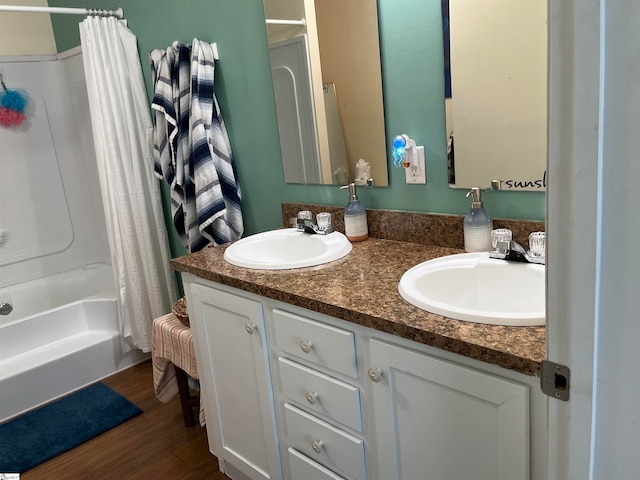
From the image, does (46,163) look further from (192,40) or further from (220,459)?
(220,459)

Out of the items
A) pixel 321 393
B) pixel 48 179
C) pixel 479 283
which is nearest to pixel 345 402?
pixel 321 393

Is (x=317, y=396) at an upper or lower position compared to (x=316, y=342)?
lower

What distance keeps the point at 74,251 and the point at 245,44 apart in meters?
2.17

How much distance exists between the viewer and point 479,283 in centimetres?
141

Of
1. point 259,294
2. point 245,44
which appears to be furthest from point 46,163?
point 259,294

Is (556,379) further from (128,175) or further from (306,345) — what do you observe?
(128,175)

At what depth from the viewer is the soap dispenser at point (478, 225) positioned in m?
1.49

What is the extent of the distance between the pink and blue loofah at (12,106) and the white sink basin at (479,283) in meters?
2.87

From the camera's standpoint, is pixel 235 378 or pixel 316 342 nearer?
pixel 316 342

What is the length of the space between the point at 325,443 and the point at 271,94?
51.1 inches

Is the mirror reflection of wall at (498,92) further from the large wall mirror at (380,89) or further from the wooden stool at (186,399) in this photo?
the wooden stool at (186,399)

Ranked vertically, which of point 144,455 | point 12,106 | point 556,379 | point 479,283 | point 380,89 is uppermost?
point 12,106

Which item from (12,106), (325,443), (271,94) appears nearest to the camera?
(325,443)

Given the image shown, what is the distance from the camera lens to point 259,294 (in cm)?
149
